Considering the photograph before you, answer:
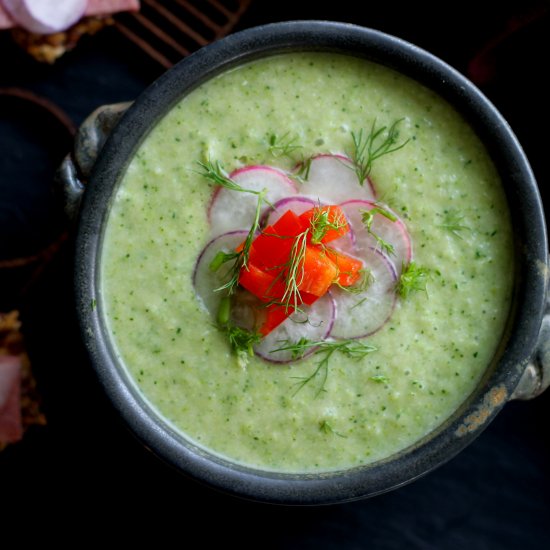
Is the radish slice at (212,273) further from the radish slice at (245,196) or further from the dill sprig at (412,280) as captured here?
the dill sprig at (412,280)

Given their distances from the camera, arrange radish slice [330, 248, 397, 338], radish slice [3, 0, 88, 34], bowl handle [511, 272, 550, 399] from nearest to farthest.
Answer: radish slice [330, 248, 397, 338] → bowl handle [511, 272, 550, 399] → radish slice [3, 0, 88, 34]

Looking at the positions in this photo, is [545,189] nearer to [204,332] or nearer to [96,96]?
[204,332]

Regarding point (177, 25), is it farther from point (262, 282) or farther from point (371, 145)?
point (262, 282)

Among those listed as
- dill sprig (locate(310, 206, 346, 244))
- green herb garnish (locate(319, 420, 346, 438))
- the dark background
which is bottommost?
the dark background

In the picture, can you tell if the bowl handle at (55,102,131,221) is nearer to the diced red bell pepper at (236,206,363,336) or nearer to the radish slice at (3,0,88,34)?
the diced red bell pepper at (236,206,363,336)

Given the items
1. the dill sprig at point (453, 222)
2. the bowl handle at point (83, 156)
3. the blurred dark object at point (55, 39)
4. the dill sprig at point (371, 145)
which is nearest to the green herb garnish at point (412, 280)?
the dill sprig at point (453, 222)

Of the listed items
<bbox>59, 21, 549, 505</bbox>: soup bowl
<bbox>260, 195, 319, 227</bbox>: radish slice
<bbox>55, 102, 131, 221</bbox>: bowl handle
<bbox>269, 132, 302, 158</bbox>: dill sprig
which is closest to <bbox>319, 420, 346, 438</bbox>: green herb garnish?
<bbox>59, 21, 549, 505</bbox>: soup bowl
